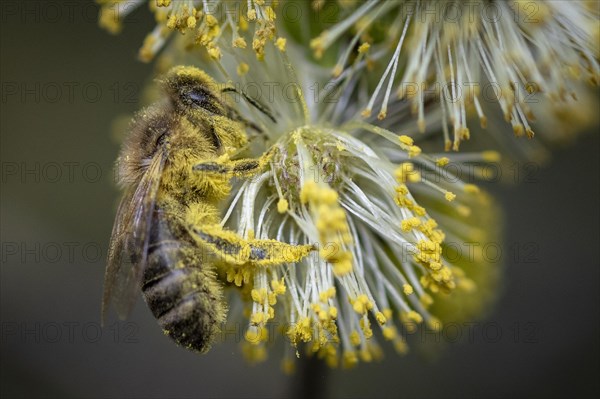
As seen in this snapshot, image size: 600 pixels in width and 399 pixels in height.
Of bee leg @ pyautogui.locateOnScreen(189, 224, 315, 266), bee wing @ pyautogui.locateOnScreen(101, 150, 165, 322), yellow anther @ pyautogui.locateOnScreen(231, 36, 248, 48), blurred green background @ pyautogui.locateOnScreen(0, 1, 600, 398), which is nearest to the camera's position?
bee wing @ pyautogui.locateOnScreen(101, 150, 165, 322)

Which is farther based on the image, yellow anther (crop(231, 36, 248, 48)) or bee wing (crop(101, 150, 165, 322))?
yellow anther (crop(231, 36, 248, 48))

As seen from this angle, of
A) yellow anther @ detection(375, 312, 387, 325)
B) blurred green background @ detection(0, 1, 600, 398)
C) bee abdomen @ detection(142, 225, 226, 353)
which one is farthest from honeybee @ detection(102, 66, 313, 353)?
blurred green background @ detection(0, 1, 600, 398)

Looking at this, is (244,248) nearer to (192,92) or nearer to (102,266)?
(192,92)

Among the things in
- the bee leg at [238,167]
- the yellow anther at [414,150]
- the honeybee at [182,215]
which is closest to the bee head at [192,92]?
the honeybee at [182,215]

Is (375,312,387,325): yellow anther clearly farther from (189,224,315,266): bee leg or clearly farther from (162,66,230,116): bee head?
(162,66,230,116): bee head

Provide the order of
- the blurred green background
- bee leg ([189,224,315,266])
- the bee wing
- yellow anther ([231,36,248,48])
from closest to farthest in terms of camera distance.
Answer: the bee wing
bee leg ([189,224,315,266])
yellow anther ([231,36,248,48])
the blurred green background

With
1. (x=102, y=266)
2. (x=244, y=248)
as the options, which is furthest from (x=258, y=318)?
(x=102, y=266)

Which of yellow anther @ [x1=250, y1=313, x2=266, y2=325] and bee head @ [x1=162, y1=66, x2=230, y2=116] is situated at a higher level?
bee head @ [x1=162, y1=66, x2=230, y2=116]
